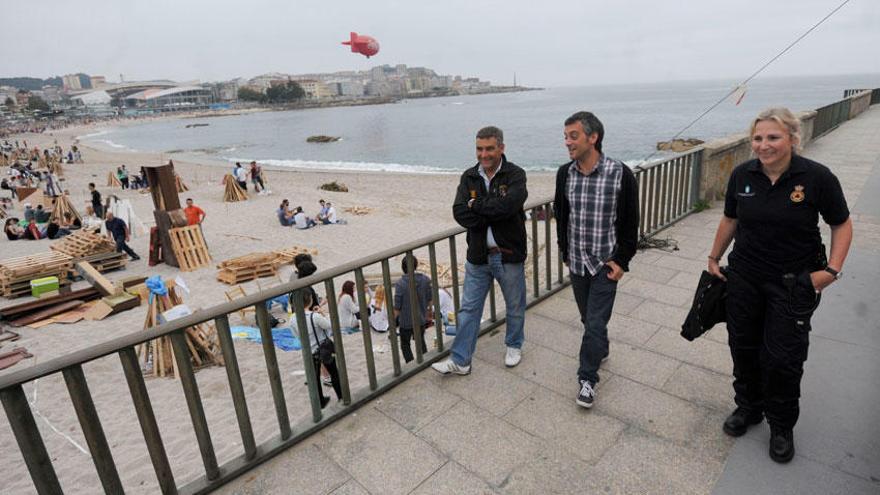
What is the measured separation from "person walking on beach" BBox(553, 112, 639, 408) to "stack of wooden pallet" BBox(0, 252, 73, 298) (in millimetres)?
12419

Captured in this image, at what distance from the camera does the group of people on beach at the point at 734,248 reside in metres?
2.46

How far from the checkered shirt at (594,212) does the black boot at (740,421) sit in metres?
1.13

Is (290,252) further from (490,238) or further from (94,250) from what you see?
(490,238)

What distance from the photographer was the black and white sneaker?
128 inches

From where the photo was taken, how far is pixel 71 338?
8.82 metres

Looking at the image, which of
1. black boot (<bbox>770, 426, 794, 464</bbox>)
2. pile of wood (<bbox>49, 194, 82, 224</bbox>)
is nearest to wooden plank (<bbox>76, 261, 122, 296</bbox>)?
pile of wood (<bbox>49, 194, 82, 224</bbox>)

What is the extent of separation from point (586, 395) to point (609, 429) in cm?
26

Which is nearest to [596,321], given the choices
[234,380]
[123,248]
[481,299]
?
[481,299]

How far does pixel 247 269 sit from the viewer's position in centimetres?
1253

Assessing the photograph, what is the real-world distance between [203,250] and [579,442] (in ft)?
42.9

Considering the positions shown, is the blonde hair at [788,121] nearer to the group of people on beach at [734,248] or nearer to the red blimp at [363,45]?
the group of people on beach at [734,248]

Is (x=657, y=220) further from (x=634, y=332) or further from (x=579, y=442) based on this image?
(x=579, y=442)

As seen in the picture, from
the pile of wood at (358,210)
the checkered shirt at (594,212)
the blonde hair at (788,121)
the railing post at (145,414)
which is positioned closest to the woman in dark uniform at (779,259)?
the blonde hair at (788,121)

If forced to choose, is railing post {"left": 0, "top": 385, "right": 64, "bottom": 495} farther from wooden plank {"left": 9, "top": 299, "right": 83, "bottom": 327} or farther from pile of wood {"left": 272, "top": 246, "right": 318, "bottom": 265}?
pile of wood {"left": 272, "top": 246, "right": 318, "bottom": 265}
